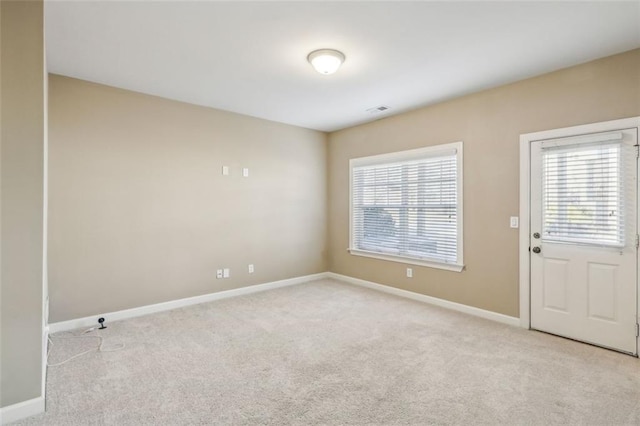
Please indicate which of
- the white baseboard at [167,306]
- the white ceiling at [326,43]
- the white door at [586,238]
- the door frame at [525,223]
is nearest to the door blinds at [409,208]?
the door frame at [525,223]

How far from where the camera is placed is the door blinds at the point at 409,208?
4211mm

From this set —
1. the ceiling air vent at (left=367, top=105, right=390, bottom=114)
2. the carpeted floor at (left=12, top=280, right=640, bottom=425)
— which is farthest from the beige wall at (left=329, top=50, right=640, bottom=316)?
the carpeted floor at (left=12, top=280, right=640, bottom=425)

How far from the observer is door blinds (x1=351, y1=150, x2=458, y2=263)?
421 cm

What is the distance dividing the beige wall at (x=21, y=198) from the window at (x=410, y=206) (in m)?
4.01

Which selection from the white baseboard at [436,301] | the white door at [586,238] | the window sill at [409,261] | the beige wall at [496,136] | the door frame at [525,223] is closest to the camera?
the white door at [586,238]

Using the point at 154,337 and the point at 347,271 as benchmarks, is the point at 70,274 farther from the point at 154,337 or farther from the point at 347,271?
the point at 347,271

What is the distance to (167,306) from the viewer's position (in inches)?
162

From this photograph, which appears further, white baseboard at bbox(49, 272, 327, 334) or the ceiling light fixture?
white baseboard at bbox(49, 272, 327, 334)

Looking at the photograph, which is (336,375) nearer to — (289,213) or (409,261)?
(409,261)

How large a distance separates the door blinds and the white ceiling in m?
1.08

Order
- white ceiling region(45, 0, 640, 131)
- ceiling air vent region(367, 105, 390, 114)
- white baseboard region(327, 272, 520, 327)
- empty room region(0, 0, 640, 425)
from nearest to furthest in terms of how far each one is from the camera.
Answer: empty room region(0, 0, 640, 425), white ceiling region(45, 0, 640, 131), white baseboard region(327, 272, 520, 327), ceiling air vent region(367, 105, 390, 114)

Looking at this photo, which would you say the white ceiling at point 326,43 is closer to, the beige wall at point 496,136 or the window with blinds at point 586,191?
the beige wall at point 496,136

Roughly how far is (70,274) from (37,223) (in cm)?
176

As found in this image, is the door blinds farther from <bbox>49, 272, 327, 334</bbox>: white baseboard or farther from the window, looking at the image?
<bbox>49, 272, 327, 334</bbox>: white baseboard
